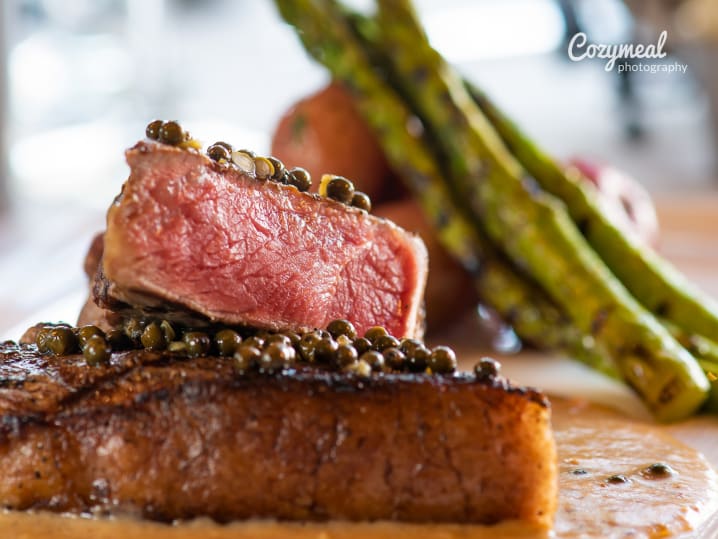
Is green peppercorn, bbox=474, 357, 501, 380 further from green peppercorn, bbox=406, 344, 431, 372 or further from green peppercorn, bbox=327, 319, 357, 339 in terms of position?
green peppercorn, bbox=327, 319, 357, 339

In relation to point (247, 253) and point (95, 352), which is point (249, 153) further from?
point (95, 352)

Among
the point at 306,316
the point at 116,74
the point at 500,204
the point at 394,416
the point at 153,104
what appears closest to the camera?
the point at 394,416

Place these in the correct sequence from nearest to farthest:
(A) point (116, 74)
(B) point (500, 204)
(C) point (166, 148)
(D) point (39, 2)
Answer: (C) point (166, 148) → (B) point (500, 204) → (A) point (116, 74) → (D) point (39, 2)

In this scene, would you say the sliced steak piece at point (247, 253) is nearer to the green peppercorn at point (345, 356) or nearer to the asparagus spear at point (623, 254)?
the green peppercorn at point (345, 356)

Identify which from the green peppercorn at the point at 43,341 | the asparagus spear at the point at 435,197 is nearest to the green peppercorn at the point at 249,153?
the green peppercorn at the point at 43,341

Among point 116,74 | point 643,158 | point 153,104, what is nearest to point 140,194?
point 643,158

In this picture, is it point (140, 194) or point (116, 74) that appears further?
point (116, 74)

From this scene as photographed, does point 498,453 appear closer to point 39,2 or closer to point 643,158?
point 643,158
